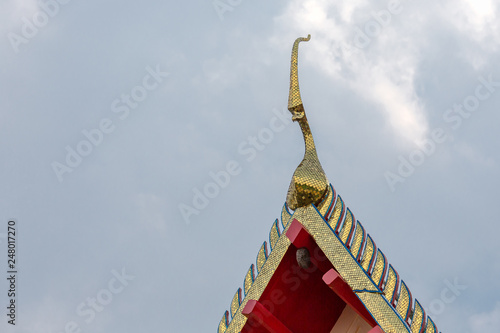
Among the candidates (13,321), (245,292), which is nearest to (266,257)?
(245,292)

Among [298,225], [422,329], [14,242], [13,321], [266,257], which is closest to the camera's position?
[422,329]

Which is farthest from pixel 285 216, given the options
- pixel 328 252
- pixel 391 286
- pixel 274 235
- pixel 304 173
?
pixel 391 286

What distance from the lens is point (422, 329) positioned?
8.19 m

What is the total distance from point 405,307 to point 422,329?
0.30 meters

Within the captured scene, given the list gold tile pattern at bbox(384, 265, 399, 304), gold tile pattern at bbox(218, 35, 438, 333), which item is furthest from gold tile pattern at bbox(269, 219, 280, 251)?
gold tile pattern at bbox(384, 265, 399, 304)

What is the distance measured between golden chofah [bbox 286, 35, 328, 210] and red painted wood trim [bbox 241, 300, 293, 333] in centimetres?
126

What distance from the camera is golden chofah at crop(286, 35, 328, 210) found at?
888cm

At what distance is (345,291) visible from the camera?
27.3 feet

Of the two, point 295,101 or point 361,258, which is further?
point 295,101

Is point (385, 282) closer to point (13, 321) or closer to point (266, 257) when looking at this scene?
point (266, 257)

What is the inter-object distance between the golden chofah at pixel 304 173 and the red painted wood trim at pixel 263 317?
4.13 feet

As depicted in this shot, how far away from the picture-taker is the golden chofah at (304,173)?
29.1ft

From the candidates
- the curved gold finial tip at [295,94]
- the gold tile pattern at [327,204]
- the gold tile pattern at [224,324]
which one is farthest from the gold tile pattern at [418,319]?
the curved gold finial tip at [295,94]

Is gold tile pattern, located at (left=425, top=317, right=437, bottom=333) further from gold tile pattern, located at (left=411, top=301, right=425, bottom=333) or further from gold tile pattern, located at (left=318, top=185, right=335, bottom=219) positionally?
gold tile pattern, located at (left=318, top=185, right=335, bottom=219)
